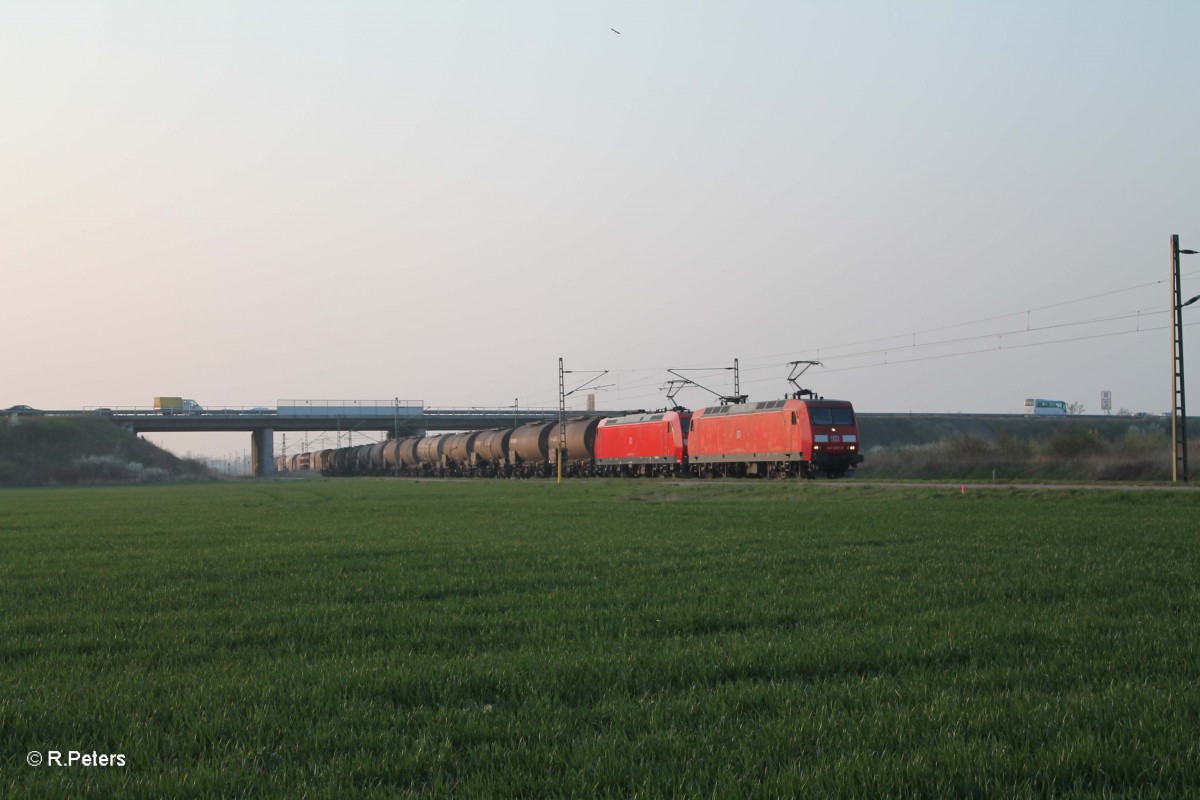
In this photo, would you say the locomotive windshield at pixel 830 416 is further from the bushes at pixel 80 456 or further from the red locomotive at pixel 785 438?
the bushes at pixel 80 456

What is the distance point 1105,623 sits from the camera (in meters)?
9.33

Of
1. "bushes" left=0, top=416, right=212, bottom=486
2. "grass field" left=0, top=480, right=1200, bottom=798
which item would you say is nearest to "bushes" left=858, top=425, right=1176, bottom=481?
"grass field" left=0, top=480, right=1200, bottom=798

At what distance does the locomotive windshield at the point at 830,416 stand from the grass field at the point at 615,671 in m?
29.1

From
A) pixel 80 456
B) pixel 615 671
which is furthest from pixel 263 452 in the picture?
pixel 615 671

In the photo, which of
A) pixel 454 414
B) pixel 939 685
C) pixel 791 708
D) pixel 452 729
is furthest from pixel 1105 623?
pixel 454 414

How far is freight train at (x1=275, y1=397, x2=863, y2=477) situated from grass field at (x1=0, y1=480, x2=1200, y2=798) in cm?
2939

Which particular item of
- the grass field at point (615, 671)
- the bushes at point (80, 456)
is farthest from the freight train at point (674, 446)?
the grass field at point (615, 671)

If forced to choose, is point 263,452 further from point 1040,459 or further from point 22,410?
point 1040,459

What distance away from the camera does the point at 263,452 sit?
121 m

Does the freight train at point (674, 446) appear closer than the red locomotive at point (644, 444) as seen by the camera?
Yes

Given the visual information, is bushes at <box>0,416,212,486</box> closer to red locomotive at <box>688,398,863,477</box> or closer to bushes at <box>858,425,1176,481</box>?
red locomotive at <box>688,398,863,477</box>

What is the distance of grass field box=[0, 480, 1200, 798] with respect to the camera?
543 cm

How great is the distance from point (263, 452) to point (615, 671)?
119312 mm

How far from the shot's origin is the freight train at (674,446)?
46656 millimetres
